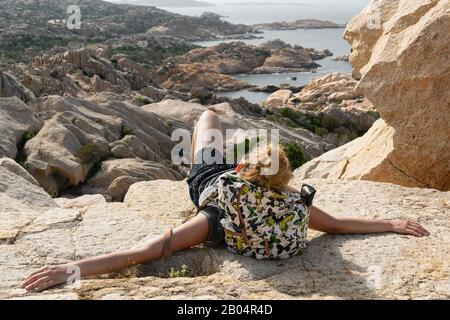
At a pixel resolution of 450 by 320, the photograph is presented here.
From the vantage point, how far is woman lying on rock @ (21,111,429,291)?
4922mm

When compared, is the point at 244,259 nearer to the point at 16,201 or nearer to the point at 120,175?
the point at 16,201

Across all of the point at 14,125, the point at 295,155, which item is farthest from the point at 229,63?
the point at 14,125

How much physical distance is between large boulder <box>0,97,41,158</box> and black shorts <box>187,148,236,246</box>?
1270 centimetres

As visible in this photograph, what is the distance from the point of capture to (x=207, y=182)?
5949 mm

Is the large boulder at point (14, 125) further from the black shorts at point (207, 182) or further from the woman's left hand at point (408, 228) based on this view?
the woman's left hand at point (408, 228)

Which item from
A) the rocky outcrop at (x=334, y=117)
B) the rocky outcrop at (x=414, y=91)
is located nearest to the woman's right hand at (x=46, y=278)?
the rocky outcrop at (x=414, y=91)

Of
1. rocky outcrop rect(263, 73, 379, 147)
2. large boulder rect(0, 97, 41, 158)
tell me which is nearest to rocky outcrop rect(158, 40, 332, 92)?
rocky outcrop rect(263, 73, 379, 147)

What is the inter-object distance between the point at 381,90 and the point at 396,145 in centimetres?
88

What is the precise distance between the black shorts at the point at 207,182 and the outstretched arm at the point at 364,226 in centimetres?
94

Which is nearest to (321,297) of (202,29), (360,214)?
(360,214)

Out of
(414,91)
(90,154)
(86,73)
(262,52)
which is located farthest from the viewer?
(262,52)

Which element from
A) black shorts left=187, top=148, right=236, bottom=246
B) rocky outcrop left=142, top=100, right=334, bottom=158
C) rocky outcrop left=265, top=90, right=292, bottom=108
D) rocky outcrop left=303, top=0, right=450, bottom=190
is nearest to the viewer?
black shorts left=187, top=148, right=236, bottom=246

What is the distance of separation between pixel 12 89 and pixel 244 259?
88.0 ft

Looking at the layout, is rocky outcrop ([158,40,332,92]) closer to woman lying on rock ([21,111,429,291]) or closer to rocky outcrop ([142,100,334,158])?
rocky outcrop ([142,100,334,158])
